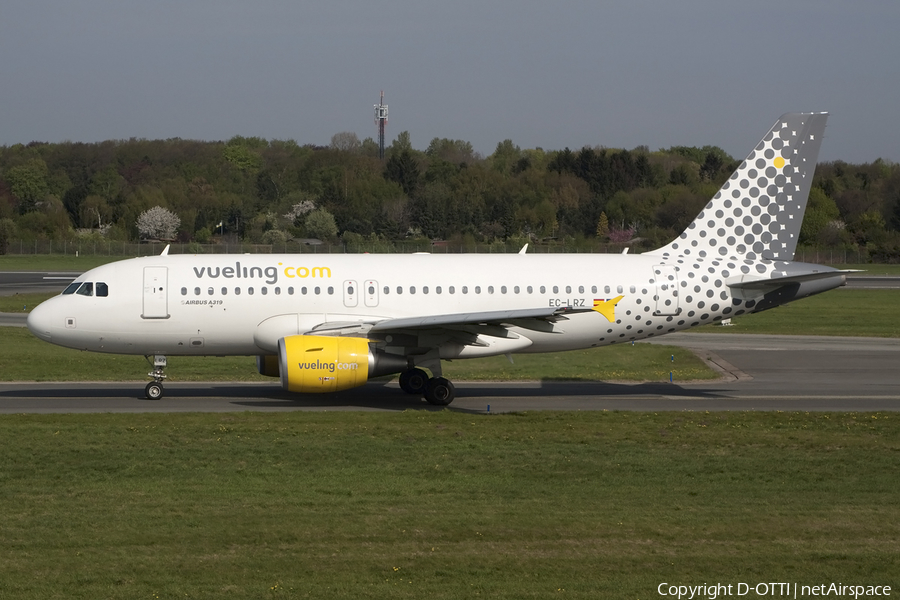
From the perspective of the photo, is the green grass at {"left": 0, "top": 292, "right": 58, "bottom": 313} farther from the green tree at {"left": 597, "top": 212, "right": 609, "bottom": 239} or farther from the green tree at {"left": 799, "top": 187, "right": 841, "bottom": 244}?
the green tree at {"left": 799, "top": 187, "right": 841, "bottom": 244}

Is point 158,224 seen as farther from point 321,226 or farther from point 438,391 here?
point 438,391

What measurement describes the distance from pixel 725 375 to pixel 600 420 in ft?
33.0

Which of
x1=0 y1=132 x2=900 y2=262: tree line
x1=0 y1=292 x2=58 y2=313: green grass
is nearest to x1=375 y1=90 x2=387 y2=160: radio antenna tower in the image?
x1=0 y1=132 x2=900 y2=262: tree line

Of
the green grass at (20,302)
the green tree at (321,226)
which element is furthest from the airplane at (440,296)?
the green tree at (321,226)

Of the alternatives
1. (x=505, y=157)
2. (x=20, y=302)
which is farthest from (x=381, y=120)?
(x=20, y=302)

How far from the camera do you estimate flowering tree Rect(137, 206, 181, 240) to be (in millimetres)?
109812

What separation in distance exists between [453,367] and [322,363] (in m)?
9.87

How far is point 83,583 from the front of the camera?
1041 cm

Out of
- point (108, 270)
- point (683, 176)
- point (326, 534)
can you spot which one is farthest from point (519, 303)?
point (683, 176)

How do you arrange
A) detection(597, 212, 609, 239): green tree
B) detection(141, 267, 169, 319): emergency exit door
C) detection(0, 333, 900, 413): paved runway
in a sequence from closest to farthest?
detection(0, 333, 900, 413): paved runway
detection(141, 267, 169, 319): emergency exit door
detection(597, 212, 609, 239): green tree

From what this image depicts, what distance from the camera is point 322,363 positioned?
73.0 feet

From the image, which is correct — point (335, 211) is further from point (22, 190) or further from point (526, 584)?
point (526, 584)

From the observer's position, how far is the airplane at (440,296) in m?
23.8

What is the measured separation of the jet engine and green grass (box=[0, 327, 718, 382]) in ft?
22.5
